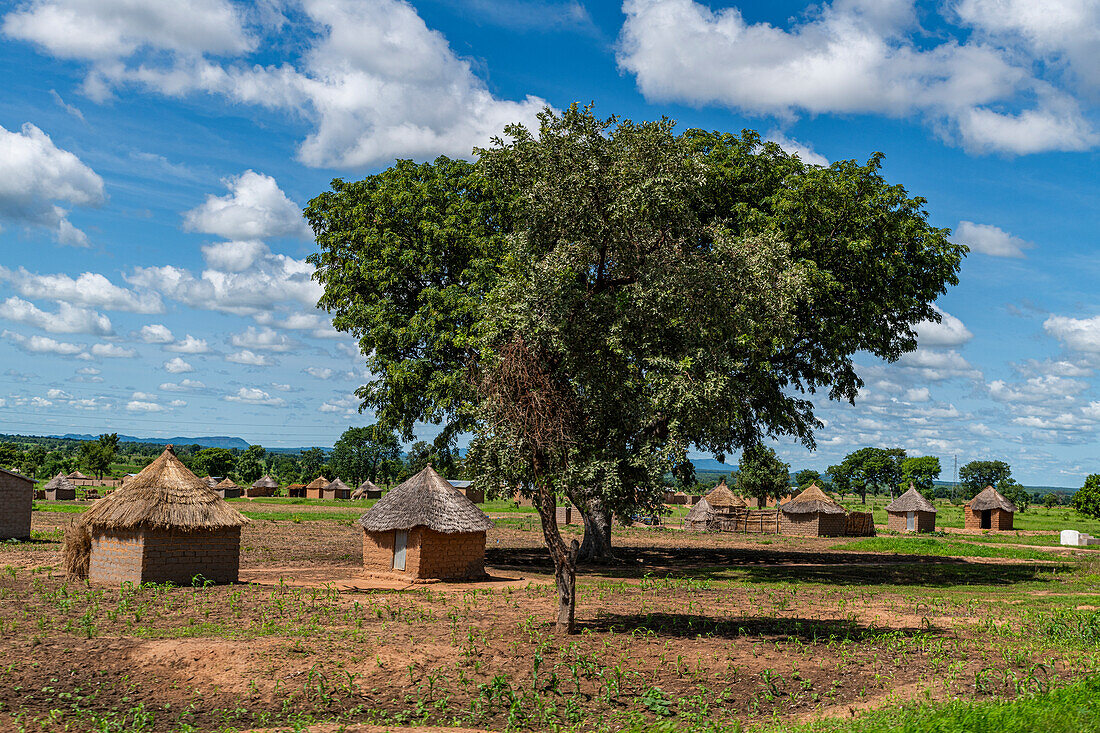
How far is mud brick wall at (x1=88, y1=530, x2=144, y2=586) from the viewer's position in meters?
22.0

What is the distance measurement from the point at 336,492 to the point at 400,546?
75716 millimetres

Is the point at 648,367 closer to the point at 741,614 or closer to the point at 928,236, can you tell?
the point at 741,614

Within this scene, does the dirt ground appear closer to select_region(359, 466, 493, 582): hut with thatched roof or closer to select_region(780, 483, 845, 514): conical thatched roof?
select_region(359, 466, 493, 582): hut with thatched roof

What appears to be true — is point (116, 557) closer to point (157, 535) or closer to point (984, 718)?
point (157, 535)

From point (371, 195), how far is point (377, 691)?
24245 mm

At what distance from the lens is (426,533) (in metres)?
25.8

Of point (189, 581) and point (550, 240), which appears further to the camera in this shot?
point (189, 581)

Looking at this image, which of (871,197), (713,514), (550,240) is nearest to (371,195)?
(550,240)

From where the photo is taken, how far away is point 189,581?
22.8 metres

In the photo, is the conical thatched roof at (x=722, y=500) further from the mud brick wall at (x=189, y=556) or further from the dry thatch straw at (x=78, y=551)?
the dry thatch straw at (x=78, y=551)

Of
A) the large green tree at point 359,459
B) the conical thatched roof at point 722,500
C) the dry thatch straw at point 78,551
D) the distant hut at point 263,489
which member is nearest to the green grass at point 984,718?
the dry thatch straw at point 78,551

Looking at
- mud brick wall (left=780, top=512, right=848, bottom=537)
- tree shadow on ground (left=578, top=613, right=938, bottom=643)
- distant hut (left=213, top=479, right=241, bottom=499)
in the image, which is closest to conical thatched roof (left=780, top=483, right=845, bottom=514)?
mud brick wall (left=780, top=512, right=848, bottom=537)

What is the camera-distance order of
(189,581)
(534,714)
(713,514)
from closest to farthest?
1. (534,714)
2. (189,581)
3. (713,514)

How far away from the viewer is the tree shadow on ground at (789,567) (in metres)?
30.0
